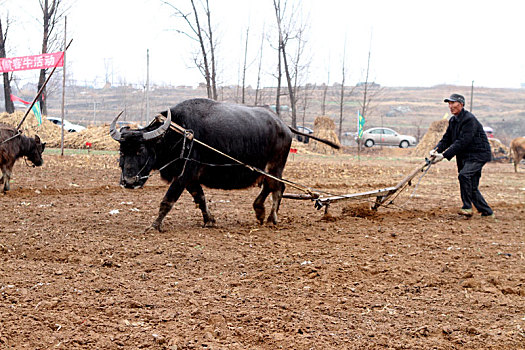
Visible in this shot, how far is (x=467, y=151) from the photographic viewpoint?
9.25 meters

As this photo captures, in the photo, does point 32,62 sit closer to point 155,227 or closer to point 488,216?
point 155,227

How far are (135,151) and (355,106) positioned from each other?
74.3 meters

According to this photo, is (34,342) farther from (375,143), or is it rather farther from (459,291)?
(375,143)

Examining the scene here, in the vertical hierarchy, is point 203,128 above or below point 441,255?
above

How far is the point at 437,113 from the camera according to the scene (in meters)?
72.1

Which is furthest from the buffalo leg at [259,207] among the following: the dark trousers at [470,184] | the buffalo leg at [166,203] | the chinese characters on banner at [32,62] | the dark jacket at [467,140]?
the chinese characters on banner at [32,62]

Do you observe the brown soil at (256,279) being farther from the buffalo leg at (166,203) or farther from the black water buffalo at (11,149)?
the black water buffalo at (11,149)

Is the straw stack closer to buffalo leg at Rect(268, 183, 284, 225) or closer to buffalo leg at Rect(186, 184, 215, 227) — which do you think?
buffalo leg at Rect(268, 183, 284, 225)

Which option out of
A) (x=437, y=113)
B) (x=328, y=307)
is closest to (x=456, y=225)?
(x=328, y=307)

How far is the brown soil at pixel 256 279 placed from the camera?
3922 millimetres

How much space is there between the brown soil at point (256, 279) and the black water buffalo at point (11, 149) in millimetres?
1316

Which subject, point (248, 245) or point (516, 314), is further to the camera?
point (248, 245)

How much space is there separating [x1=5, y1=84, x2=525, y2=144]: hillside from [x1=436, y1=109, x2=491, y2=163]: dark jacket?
152ft

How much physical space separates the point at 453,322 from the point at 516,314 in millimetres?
681
